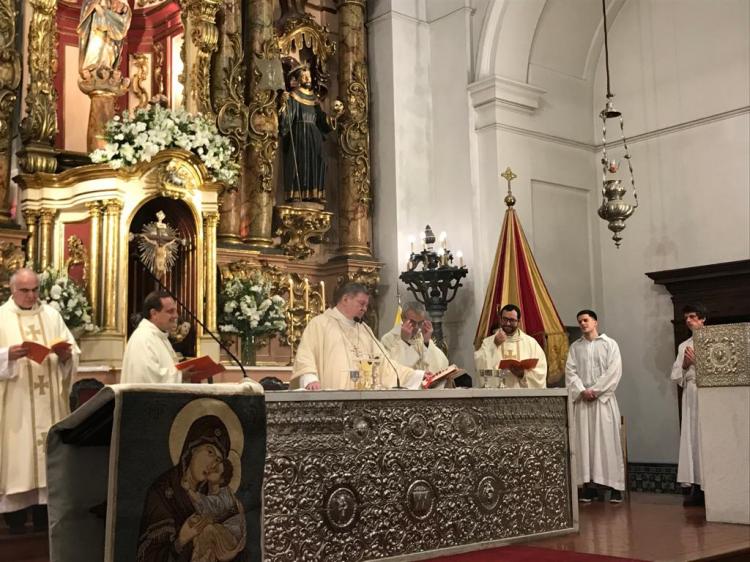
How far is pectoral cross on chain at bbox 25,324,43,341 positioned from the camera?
23.8ft

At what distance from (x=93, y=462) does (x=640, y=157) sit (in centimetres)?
938

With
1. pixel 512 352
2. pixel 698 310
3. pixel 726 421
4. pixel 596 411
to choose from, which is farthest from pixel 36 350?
pixel 698 310

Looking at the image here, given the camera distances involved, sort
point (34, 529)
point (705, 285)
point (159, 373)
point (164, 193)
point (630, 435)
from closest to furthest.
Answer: point (159, 373) → point (34, 529) → point (164, 193) → point (705, 285) → point (630, 435)

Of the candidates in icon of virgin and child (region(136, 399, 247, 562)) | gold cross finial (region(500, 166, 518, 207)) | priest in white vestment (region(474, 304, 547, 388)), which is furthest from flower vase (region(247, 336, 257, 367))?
icon of virgin and child (region(136, 399, 247, 562))

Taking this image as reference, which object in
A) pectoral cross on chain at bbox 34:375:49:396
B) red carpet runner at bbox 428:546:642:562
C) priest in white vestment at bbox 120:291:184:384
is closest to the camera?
red carpet runner at bbox 428:546:642:562

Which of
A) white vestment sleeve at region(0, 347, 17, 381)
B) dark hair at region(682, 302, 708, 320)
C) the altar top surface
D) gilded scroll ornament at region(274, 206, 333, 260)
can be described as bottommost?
the altar top surface

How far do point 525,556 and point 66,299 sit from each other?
4549 mm

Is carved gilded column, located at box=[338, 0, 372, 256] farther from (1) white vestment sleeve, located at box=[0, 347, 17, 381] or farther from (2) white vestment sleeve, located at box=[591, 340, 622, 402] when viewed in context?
(1) white vestment sleeve, located at box=[0, 347, 17, 381]

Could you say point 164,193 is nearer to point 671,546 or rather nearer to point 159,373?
point 159,373

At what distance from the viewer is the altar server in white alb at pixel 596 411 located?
9.12m

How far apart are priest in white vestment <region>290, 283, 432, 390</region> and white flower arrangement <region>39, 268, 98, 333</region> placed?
8.57 ft

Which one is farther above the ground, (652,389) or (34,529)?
(652,389)

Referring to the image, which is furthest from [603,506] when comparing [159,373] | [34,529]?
[34,529]

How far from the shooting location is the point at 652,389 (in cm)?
1108
